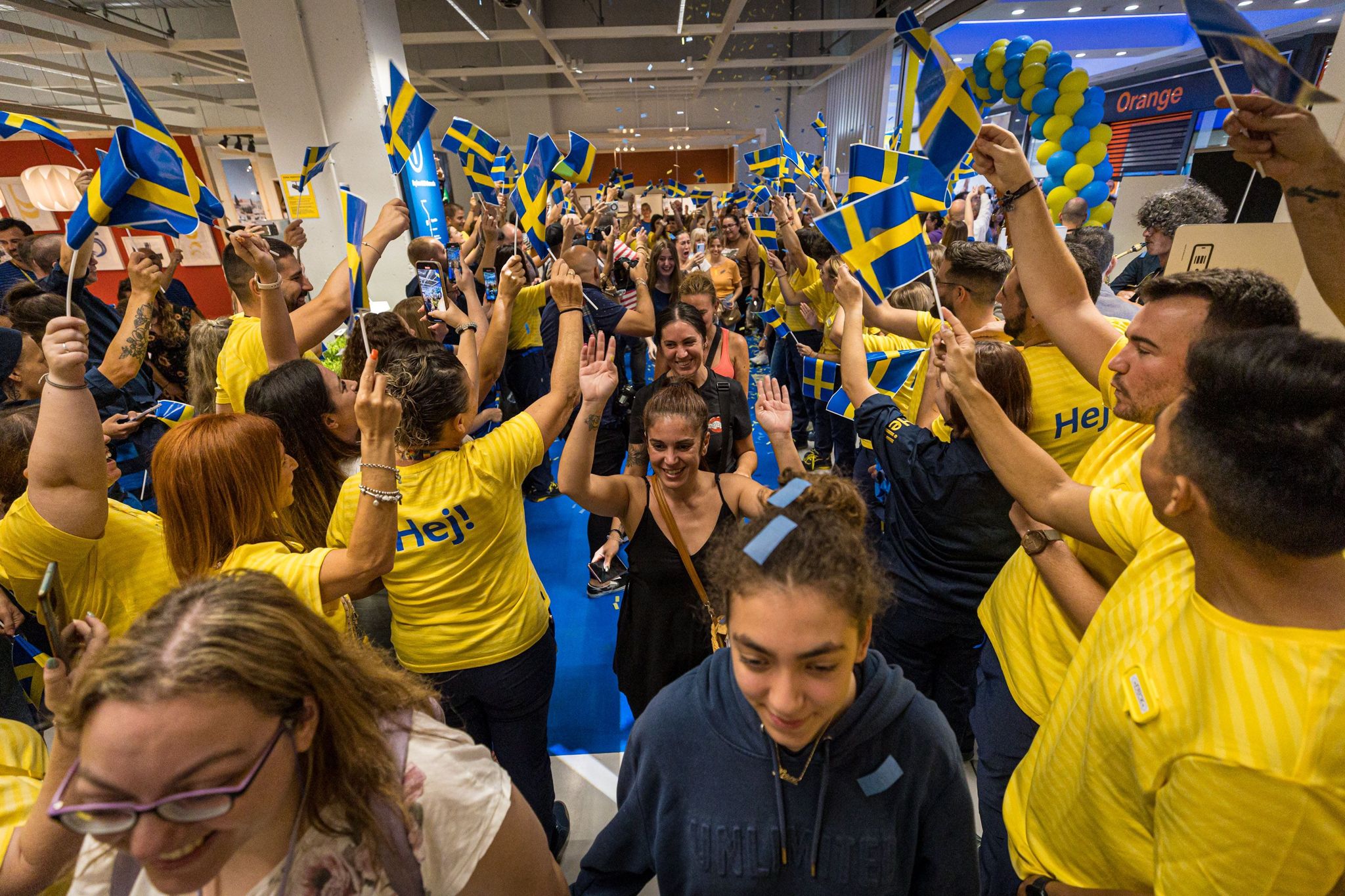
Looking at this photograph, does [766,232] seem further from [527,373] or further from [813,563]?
[813,563]

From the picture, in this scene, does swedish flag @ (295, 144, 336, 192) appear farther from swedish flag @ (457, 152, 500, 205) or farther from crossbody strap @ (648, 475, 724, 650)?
crossbody strap @ (648, 475, 724, 650)

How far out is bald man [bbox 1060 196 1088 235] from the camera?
482 centimetres

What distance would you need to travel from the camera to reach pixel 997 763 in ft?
5.28

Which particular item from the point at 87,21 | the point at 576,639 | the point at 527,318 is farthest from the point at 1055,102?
the point at 87,21

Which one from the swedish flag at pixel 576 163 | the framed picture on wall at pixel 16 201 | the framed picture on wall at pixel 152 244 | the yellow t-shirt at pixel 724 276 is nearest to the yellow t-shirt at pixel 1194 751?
the swedish flag at pixel 576 163

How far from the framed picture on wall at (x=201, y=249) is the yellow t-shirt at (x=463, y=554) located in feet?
36.5

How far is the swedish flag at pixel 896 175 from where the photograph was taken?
1.88m

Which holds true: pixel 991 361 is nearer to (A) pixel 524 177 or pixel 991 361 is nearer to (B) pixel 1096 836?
(B) pixel 1096 836

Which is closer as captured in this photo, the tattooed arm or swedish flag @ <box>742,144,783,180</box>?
the tattooed arm

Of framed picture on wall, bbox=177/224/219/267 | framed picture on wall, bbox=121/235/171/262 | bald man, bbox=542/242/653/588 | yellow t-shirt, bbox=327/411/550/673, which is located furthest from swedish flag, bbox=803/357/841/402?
framed picture on wall, bbox=177/224/219/267

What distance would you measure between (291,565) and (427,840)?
0.73m

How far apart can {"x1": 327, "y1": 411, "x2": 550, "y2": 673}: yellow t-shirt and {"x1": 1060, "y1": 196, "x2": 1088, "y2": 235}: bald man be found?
489 centimetres

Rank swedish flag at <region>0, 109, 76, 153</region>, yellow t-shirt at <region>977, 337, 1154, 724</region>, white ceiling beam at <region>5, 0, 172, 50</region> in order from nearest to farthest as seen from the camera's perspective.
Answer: yellow t-shirt at <region>977, 337, 1154, 724</region> → swedish flag at <region>0, 109, 76, 153</region> → white ceiling beam at <region>5, 0, 172, 50</region>

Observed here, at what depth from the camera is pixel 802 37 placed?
1441 centimetres
